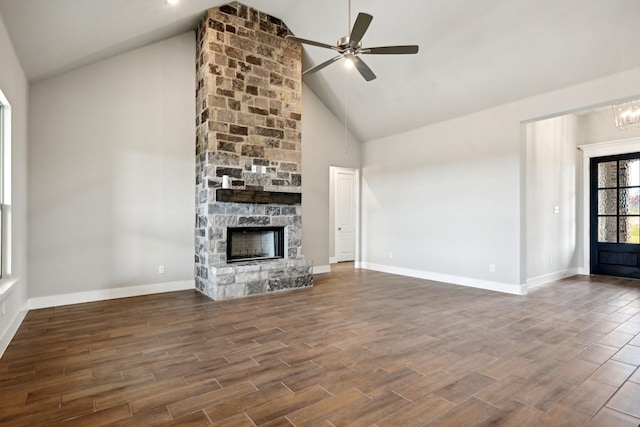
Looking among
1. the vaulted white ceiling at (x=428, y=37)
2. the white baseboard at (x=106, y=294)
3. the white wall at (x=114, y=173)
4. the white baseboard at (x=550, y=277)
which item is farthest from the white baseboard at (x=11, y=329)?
the white baseboard at (x=550, y=277)

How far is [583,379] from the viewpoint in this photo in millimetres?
2500

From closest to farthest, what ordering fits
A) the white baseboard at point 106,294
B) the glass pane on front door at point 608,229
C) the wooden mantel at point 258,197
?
the white baseboard at point 106,294 → the wooden mantel at point 258,197 → the glass pane on front door at point 608,229

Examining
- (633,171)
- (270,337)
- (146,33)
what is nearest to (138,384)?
(270,337)

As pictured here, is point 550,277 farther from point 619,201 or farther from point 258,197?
point 258,197

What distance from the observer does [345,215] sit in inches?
354

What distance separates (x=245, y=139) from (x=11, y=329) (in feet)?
11.6

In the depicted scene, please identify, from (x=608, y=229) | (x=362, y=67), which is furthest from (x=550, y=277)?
(x=362, y=67)

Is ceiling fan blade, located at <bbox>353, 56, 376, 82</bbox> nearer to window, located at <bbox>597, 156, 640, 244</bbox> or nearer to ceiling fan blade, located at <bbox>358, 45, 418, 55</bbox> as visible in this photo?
ceiling fan blade, located at <bbox>358, 45, 418, 55</bbox>


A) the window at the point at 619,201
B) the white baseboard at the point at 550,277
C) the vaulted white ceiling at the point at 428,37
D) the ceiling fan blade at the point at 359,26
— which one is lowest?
the white baseboard at the point at 550,277

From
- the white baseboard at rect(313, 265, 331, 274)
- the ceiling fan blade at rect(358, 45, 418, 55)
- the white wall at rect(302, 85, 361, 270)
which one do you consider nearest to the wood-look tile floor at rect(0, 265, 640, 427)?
the white baseboard at rect(313, 265, 331, 274)

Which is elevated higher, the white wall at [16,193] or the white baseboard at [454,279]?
the white wall at [16,193]

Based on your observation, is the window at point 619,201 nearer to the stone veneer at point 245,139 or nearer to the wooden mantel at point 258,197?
the stone veneer at point 245,139

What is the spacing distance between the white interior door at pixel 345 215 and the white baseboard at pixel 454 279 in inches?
53.3

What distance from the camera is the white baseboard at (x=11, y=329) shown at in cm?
300
